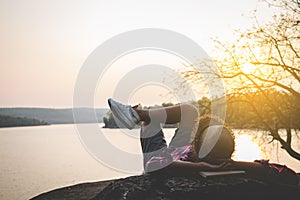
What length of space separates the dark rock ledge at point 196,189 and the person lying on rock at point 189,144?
110mm

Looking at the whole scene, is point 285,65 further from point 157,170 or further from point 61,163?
point 61,163

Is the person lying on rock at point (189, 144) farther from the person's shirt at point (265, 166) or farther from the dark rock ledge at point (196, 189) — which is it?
the dark rock ledge at point (196, 189)

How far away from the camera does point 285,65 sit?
7.01m

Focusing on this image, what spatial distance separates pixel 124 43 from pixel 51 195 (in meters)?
3.38

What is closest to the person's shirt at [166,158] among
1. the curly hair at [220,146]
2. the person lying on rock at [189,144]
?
the person lying on rock at [189,144]

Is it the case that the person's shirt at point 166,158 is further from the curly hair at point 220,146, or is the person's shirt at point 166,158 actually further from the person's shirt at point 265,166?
the curly hair at point 220,146

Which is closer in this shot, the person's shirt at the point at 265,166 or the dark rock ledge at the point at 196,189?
the dark rock ledge at the point at 196,189

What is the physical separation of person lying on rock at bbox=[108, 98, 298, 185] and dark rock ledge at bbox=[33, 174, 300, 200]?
110 millimetres

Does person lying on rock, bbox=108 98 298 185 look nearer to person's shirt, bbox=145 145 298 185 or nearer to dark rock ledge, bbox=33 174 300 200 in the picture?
person's shirt, bbox=145 145 298 185

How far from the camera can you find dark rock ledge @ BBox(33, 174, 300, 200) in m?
2.27

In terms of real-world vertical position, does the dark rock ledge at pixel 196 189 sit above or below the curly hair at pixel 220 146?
below

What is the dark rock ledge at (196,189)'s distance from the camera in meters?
2.27

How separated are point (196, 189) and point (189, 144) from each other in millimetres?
715

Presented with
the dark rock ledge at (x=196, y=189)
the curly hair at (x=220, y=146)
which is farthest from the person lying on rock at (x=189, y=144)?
the dark rock ledge at (x=196, y=189)
